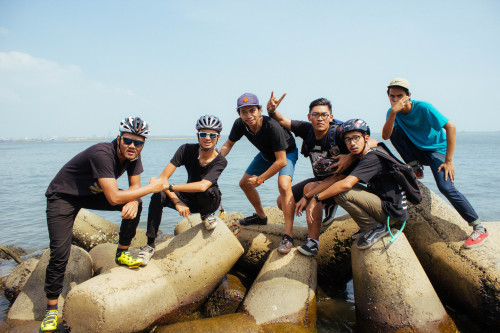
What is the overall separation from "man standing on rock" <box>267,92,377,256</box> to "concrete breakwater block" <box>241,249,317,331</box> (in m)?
0.29

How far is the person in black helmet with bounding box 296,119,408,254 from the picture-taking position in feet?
15.6

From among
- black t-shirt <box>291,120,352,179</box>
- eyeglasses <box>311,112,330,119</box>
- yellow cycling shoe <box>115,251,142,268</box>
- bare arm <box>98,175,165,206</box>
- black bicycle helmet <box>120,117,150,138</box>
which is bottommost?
yellow cycling shoe <box>115,251,142,268</box>

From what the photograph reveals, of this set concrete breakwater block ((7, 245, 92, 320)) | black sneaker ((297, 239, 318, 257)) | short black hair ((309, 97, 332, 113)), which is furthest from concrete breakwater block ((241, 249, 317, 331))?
concrete breakwater block ((7, 245, 92, 320))

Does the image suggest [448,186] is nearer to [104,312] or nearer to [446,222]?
[446,222]

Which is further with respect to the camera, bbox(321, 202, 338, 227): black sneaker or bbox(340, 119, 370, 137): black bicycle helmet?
bbox(321, 202, 338, 227): black sneaker

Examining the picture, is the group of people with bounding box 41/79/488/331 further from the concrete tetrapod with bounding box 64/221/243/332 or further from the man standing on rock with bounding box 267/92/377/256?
the concrete tetrapod with bounding box 64/221/243/332

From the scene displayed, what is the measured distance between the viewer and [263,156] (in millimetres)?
6566

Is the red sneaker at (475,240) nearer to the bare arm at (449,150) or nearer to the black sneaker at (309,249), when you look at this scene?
the bare arm at (449,150)

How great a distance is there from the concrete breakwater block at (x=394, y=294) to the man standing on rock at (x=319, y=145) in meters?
0.90

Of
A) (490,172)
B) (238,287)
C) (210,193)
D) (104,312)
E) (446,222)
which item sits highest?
(210,193)

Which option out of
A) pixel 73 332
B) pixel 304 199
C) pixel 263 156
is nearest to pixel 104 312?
pixel 73 332

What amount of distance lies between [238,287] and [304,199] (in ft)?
5.93

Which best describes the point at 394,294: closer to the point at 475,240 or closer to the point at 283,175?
the point at 475,240

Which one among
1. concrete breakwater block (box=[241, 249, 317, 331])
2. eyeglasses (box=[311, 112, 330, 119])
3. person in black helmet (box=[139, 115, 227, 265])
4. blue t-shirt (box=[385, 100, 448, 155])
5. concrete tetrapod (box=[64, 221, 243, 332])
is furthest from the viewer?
eyeglasses (box=[311, 112, 330, 119])
